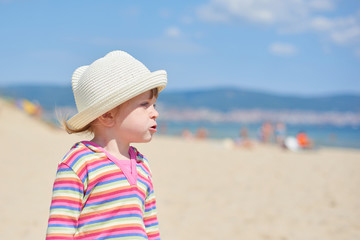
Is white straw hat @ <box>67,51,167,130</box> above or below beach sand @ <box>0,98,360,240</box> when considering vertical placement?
below

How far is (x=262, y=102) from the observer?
152m

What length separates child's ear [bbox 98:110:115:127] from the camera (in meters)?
1.77

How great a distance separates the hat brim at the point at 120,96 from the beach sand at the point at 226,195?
3.51m

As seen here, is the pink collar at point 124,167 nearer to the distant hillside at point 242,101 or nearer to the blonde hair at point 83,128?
the blonde hair at point 83,128

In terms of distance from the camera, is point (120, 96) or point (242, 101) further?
point (242, 101)

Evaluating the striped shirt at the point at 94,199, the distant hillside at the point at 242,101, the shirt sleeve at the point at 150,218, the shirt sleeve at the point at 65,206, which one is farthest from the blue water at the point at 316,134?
the distant hillside at the point at 242,101

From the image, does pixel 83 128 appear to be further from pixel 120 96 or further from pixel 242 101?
pixel 242 101

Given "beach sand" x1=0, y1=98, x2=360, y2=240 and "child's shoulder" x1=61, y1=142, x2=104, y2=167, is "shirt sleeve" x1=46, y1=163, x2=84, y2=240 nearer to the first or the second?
"child's shoulder" x1=61, y1=142, x2=104, y2=167

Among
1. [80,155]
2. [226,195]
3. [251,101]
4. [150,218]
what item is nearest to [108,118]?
[80,155]

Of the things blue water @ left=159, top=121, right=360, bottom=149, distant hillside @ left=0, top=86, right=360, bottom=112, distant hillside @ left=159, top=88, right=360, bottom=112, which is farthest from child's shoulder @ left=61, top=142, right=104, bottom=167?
distant hillside @ left=159, top=88, right=360, bottom=112

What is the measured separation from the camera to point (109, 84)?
1719mm

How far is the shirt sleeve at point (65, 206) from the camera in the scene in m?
1.56

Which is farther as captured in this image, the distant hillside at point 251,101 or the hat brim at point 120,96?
the distant hillside at point 251,101

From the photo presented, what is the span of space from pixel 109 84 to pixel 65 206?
1.71 feet
